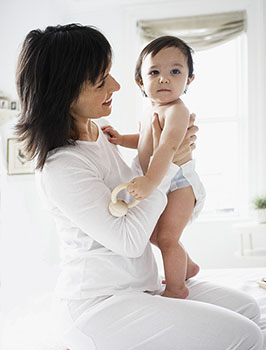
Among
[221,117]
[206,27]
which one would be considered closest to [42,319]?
[221,117]

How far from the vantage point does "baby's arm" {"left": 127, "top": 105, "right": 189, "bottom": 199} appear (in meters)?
1.18

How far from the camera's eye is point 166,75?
152 centimetres

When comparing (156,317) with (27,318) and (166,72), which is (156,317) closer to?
(27,318)

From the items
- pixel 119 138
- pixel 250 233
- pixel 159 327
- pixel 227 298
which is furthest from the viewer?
pixel 250 233

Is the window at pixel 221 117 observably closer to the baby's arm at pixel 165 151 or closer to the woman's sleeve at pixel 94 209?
the baby's arm at pixel 165 151

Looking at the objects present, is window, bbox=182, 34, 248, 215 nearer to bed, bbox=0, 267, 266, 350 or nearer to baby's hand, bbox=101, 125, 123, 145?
bed, bbox=0, 267, 266, 350

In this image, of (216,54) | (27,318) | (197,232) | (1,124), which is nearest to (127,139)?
(27,318)

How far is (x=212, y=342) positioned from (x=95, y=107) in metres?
0.76

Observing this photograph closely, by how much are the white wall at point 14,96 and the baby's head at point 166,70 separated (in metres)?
2.04

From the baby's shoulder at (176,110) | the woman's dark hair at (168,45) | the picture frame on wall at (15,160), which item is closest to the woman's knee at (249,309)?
the baby's shoulder at (176,110)

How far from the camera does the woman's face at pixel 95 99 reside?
126cm

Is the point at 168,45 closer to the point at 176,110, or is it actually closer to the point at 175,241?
the point at 176,110

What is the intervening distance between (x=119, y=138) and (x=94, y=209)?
20.0 inches

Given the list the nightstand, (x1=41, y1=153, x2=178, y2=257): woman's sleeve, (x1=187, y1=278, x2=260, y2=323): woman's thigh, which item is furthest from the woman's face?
the nightstand
